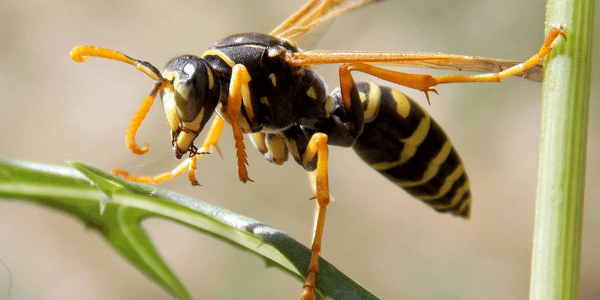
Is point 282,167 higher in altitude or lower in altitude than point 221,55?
higher

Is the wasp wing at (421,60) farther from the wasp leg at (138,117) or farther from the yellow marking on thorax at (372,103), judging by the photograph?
the wasp leg at (138,117)

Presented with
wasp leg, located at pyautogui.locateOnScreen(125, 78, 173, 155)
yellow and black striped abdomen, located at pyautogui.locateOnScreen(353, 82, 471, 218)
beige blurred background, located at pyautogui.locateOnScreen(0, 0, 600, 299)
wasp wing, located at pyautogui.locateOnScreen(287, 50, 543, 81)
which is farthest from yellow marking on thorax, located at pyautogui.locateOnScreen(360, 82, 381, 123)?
beige blurred background, located at pyautogui.locateOnScreen(0, 0, 600, 299)

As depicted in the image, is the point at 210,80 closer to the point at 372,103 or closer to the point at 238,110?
the point at 238,110

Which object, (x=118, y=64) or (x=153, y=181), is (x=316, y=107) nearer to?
(x=153, y=181)

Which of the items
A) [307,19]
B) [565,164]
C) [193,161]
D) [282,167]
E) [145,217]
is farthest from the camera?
[282,167]

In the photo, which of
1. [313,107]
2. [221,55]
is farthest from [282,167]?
[221,55]

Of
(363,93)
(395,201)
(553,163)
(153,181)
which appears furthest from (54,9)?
(553,163)
